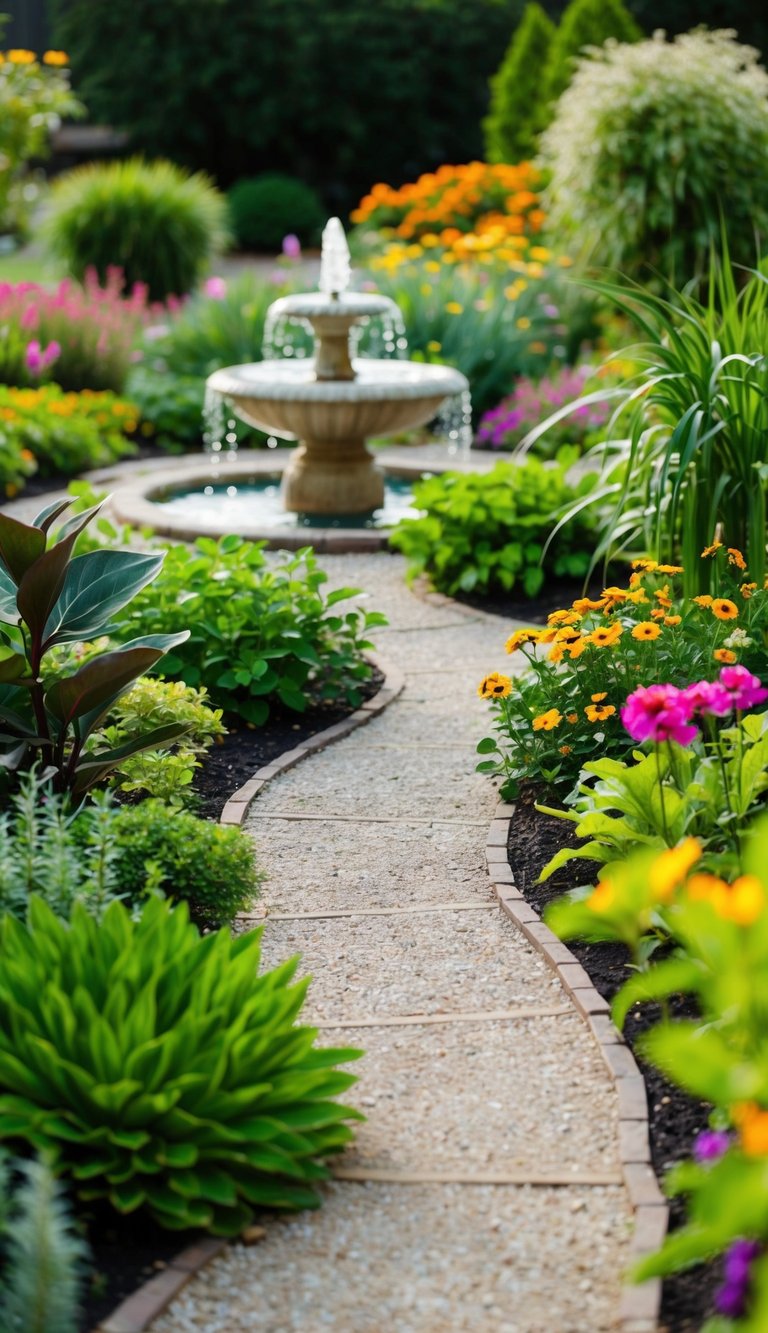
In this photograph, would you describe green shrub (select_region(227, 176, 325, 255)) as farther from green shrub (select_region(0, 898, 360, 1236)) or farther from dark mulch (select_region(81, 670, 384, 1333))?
green shrub (select_region(0, 898, 360, 1236))

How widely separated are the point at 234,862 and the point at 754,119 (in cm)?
850

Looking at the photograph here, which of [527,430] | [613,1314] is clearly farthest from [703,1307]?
[527,430]

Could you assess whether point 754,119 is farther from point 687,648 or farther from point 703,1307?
point 703,1307

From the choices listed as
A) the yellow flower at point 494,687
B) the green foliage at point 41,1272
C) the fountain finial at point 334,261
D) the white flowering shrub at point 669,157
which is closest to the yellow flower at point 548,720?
the yellow flower at point 494,687

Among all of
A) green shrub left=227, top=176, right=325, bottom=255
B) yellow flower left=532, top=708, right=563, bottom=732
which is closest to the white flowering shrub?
yellow flower left=532, top=708, right=563, bottom=732

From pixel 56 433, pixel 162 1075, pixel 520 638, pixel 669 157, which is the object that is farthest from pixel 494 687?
pixel 669 157

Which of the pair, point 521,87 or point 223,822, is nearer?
point 223,822

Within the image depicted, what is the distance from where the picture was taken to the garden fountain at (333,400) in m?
7.89

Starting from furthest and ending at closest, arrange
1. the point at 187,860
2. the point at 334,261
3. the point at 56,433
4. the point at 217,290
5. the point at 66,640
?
the point at 217,290
the point at 56,433
the point at 334,261
the point at 66,640
the point at 187,860

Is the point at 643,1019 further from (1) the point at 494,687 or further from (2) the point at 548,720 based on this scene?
(1) the point at 494,687

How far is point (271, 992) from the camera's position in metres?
→ 2.88

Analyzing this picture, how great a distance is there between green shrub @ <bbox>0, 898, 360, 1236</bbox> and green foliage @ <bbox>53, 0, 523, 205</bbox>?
1987 centimetres

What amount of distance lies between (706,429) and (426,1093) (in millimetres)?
2669

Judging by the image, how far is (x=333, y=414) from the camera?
314 inches
